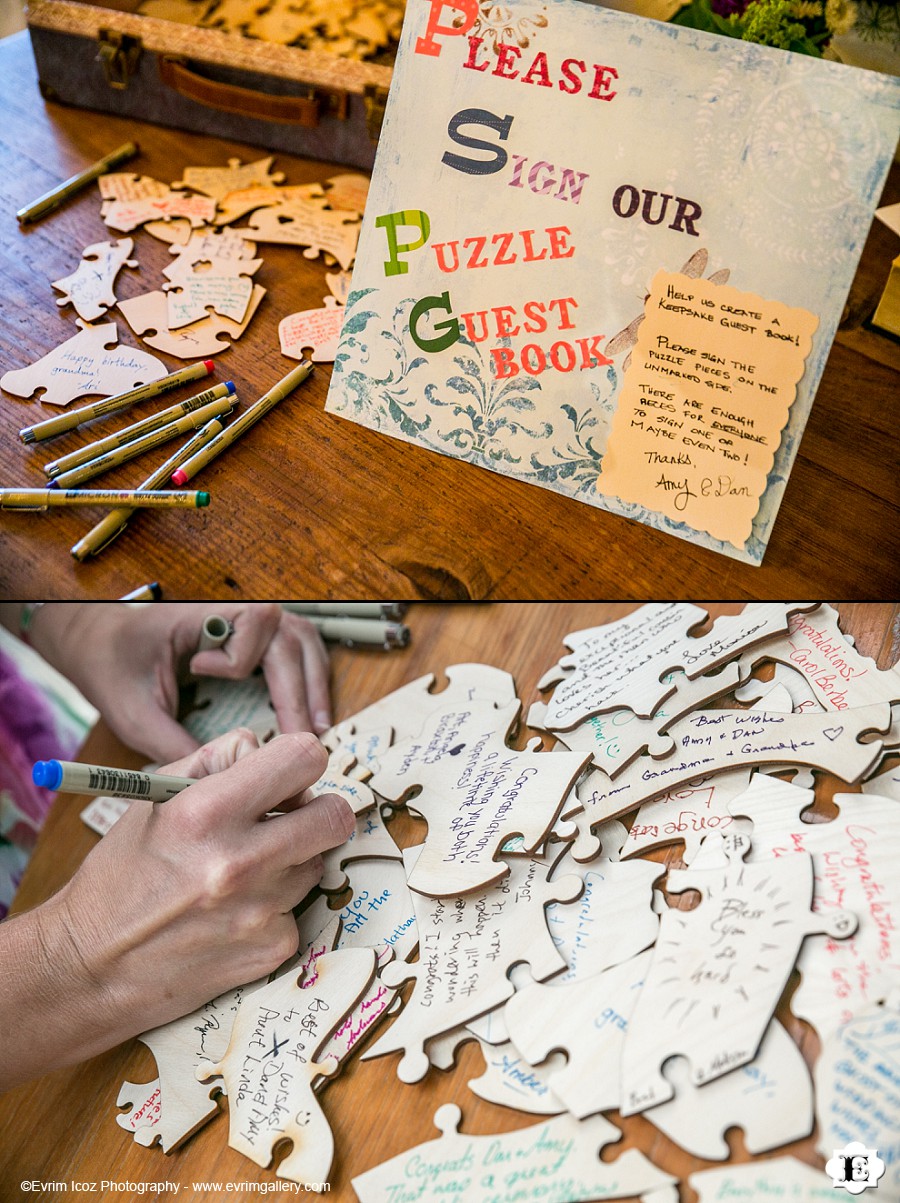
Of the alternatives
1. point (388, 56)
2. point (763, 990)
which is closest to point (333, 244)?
point (388, 56)

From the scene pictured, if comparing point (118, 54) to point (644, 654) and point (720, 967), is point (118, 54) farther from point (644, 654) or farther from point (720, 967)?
point (720, 967)

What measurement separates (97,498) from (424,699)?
396 mm

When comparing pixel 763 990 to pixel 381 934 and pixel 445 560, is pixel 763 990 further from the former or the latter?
pixel 445 560

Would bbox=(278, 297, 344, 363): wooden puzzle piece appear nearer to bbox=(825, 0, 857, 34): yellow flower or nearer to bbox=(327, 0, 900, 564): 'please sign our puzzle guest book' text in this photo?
bbox=(327, 0, 900, 564): 'please sign our puzzle guest book' text

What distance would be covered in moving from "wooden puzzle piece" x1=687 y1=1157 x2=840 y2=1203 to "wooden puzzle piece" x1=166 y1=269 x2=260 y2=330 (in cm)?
101

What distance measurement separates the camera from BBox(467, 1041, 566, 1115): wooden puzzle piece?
0.67 m

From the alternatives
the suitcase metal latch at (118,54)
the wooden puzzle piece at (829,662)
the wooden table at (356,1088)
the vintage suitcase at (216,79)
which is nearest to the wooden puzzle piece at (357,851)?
the wooden table at (356,1088)

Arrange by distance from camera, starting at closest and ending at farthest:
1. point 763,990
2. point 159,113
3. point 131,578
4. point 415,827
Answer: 1. point 763,990
2. point 415,827
3. point 131,578
4. point 159,113

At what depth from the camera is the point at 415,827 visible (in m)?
0.89

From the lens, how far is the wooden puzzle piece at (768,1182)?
0.59 metres

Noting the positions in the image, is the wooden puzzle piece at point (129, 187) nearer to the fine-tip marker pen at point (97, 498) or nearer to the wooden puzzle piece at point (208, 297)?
the wooden puzzle piece at point (208, 297)

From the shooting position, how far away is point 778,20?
1.09 m

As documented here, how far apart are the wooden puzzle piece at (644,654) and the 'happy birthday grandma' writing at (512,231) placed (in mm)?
270

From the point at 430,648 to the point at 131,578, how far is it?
1.02 feet
